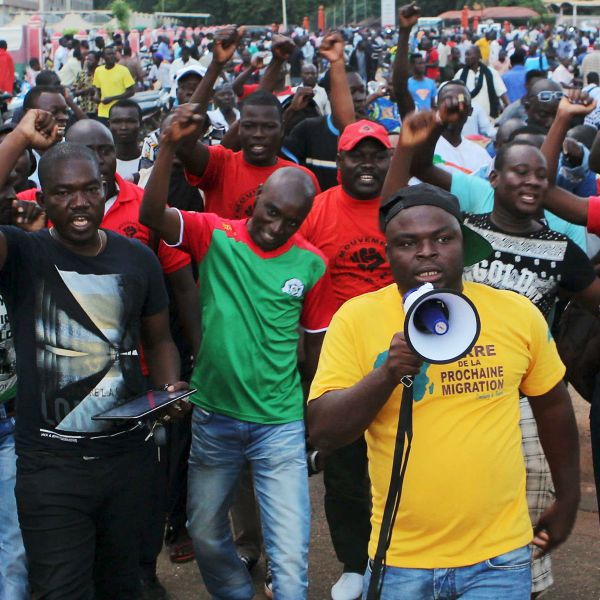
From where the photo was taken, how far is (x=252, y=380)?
4.86 m

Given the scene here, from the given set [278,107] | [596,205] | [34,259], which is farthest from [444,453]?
[278,107]

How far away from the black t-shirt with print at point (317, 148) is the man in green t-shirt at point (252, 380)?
7.44 feet

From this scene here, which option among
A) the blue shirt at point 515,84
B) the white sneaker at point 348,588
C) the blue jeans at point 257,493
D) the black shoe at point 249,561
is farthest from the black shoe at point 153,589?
the blue shirt at point 515,84

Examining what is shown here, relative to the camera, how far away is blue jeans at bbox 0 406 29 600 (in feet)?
15.3

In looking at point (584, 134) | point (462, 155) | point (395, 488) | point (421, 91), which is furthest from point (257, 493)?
point (421, 91)

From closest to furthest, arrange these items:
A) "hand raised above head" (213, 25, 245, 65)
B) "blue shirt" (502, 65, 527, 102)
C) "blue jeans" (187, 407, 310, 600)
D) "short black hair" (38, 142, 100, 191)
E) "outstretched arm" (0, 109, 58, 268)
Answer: "outstretched arm" (0, 109, 58, 268), "short black hair" (38, 142, 100, 191), "blue jeans" (187, 407, 310, 600), "hand raised above head" (213, 25, 245, 65), "blue shirt" (502, 65, 527, 102)

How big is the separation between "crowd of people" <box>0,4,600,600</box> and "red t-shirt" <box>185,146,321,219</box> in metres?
0.01

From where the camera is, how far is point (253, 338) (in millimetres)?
4855

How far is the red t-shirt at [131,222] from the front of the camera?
17.0 feet

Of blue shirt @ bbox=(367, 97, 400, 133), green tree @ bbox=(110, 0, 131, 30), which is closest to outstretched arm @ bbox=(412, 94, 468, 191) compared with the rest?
blue shirt @ bbox=(367, 97, 400, 133)

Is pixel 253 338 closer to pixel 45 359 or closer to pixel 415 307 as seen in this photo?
pixel 45 359

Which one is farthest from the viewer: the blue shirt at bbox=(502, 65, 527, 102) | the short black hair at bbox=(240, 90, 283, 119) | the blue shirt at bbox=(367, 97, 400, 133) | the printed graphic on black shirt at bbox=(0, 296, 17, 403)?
the blue shirt at bbox=(502, 65, 527, 102)

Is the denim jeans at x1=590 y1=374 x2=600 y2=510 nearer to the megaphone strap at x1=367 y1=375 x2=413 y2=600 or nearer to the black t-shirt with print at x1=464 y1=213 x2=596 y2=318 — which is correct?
the black t-shirt with print at x1=464 y1=213 x2=596 y2=318

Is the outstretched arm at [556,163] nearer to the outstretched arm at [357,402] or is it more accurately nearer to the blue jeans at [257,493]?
the blue jeans at [257,493]
